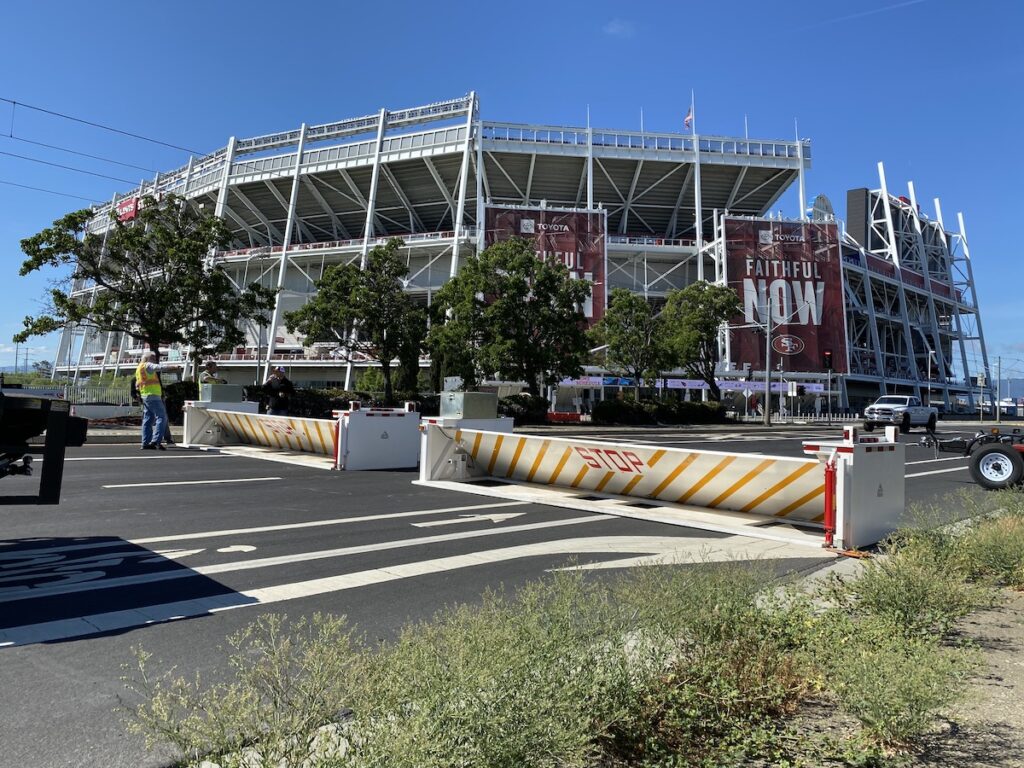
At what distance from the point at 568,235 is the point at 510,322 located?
2140cm

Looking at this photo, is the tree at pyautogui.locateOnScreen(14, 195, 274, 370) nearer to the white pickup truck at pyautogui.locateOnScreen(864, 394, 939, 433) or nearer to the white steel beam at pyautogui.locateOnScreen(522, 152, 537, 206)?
the white pickup truck at pyautogui.locateOnScreen(864, 394, 939, 433)

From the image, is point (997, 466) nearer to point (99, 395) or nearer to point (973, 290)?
point (99, 395)

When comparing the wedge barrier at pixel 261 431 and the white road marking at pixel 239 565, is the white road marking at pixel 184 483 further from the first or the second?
the white road marking at pixel 239 565

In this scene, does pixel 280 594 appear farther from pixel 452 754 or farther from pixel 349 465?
pixel 349 465

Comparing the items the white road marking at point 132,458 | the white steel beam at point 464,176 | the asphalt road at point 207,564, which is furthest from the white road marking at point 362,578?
the white steel beam at point 464,176

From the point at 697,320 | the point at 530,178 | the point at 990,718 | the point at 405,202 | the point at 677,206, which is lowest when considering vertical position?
the point at 990,718

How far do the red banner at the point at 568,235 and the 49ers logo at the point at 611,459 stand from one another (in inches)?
1672

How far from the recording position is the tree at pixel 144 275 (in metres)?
26.1

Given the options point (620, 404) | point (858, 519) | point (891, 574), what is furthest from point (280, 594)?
point (620, 404)

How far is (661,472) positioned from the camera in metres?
10.1

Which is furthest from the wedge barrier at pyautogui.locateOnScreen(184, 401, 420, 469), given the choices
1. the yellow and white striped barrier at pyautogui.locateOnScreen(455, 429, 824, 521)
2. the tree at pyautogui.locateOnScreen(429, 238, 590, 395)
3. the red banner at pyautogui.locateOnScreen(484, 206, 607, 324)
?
the red banner at pyautogui.locateOnScreen(484, 206, 607, 324)

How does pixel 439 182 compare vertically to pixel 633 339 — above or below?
above

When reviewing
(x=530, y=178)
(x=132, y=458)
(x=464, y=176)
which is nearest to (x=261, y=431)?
(x=132, y=458)

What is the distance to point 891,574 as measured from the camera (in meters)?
4.60
